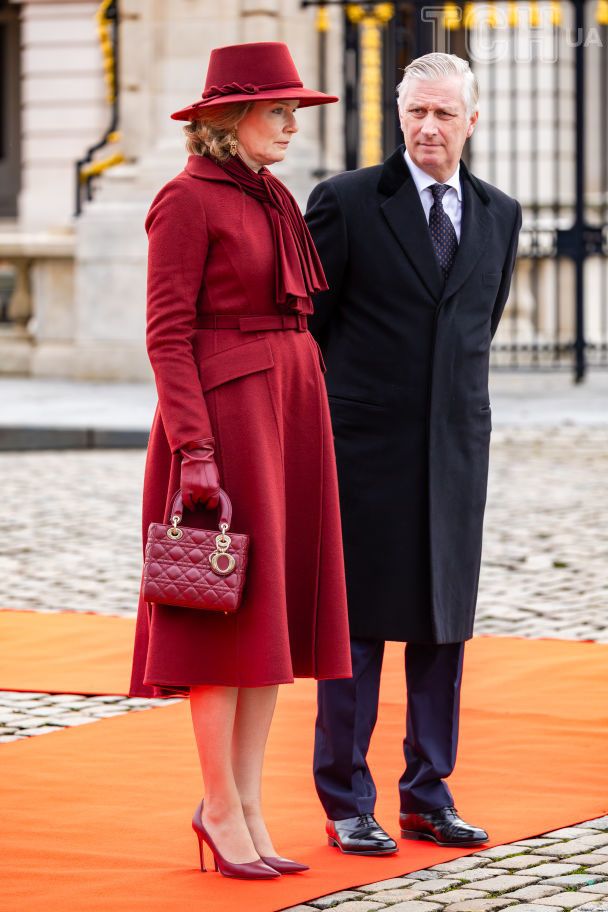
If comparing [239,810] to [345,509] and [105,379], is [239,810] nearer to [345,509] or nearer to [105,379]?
[345,509]

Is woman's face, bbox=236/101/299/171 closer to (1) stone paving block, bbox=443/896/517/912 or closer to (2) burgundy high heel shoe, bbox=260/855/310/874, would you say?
(2) burgundy high heel shoe, bbox=260/855/310/874

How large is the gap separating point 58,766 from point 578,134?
483 inches

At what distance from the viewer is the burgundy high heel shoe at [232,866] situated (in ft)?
12.7

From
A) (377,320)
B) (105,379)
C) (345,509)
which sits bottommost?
(105,379)

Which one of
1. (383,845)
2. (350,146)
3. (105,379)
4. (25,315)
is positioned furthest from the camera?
(25,315)

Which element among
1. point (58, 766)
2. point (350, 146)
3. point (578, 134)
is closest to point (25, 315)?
point (350, 146)

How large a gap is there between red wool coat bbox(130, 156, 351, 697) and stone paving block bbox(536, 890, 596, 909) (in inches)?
23.3

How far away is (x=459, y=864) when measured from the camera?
4.04 meters

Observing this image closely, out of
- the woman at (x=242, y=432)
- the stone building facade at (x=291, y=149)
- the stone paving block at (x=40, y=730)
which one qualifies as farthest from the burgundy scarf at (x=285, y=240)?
the stone building facade at (x=291, y=149)

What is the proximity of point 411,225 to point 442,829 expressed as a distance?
1285 mm

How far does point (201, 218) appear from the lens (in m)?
3.82

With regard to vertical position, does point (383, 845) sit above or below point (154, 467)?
below

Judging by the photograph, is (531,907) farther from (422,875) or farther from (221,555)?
(221,555)

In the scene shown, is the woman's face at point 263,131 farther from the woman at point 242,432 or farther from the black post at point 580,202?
the black post at point 580,202
